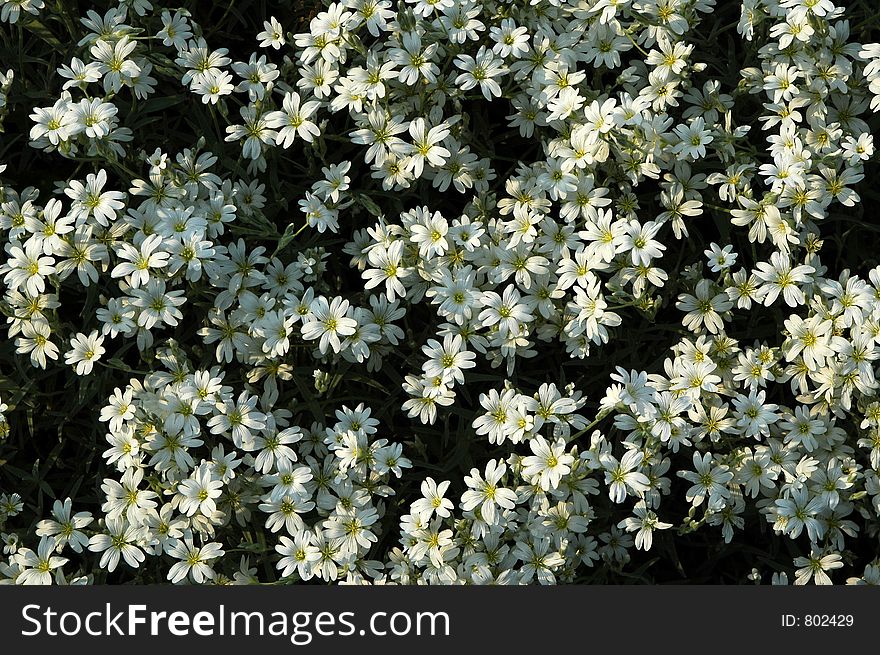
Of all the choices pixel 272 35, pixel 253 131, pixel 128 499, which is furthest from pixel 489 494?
pixel 272 35

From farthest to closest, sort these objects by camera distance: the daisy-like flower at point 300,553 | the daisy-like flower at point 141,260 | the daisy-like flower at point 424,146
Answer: the daisy-like flower at point 424,146 < the daisy-like flower at point 300,553 < the daisy-like flower at point 141,260

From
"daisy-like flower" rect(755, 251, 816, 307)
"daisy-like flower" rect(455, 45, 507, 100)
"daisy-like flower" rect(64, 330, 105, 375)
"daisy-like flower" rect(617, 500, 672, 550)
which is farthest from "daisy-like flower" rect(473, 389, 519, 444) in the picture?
"daisy-like flower" rect(64, 330, 105, 375)

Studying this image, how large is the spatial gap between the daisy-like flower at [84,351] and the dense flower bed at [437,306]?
0.02 meters

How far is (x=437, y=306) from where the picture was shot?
4.00m

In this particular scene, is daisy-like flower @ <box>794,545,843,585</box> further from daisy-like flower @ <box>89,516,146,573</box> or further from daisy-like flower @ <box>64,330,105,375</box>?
daisy-like flower @ <box>64,330,105,375</box>

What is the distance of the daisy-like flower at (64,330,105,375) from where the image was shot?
3.59 meters

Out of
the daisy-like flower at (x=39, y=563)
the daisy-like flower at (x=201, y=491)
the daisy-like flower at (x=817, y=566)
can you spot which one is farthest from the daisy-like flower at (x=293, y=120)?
the daisy-like flower at (x=817, y=566)

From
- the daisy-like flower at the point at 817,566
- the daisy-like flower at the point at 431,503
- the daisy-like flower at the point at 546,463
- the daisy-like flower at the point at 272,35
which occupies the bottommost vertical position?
the daisy-like flower at the point at 817,566

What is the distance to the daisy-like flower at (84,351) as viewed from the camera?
11.8 ft

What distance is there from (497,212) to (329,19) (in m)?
1.02

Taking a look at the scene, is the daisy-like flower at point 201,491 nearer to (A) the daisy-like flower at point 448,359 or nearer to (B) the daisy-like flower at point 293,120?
(A) the daisy-like flower at point 448,359

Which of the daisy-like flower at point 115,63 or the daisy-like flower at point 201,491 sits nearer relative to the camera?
the daisy-like flower at point 201,491

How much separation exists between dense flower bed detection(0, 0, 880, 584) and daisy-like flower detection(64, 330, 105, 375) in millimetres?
20

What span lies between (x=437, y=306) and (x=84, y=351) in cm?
141
